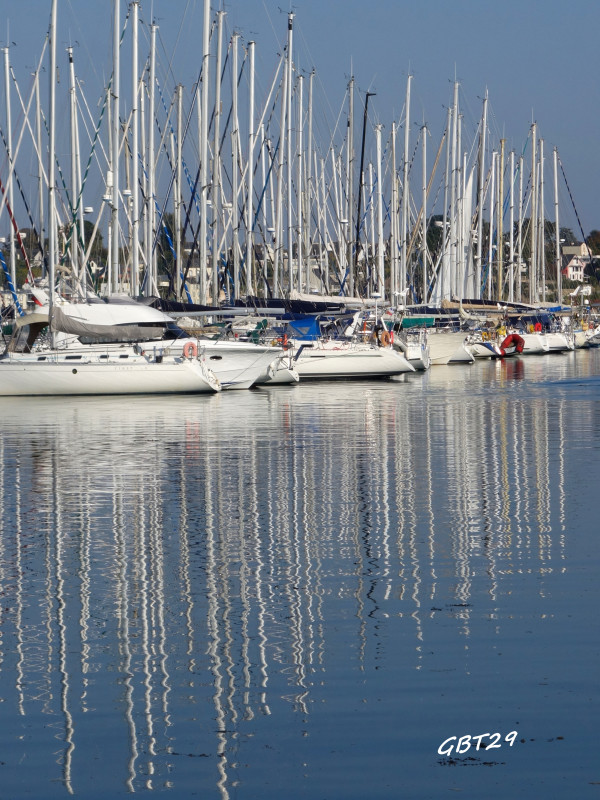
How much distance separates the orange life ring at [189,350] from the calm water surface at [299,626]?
16175 mm

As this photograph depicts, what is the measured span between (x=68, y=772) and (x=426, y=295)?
63718 millimetres

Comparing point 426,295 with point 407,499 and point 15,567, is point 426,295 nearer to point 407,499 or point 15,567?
point 407,499

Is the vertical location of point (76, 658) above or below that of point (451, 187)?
below

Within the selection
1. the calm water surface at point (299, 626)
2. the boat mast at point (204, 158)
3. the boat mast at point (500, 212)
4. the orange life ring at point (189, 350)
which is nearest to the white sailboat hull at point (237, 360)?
the orange life ring at point (189, 350)

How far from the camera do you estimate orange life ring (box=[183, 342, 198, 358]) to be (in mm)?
36031

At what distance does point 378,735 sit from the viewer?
6930 millimetres

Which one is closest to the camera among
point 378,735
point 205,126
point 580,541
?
point 378,735

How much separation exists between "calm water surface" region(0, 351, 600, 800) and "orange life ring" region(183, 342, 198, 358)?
53.1ft

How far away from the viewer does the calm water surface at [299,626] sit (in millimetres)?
6582

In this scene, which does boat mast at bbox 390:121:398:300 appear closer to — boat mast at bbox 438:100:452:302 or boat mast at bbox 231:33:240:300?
boat mast at bbox 438:100:452:302

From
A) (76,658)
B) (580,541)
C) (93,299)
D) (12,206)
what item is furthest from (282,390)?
(76,658)

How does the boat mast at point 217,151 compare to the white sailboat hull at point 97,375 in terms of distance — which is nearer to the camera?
the white sailboat hull at point 97,375

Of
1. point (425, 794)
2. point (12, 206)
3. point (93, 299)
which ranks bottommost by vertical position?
point (425, 794)

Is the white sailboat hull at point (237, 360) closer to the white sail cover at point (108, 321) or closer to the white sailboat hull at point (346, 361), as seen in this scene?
the white sail cover at point (108, 321)
